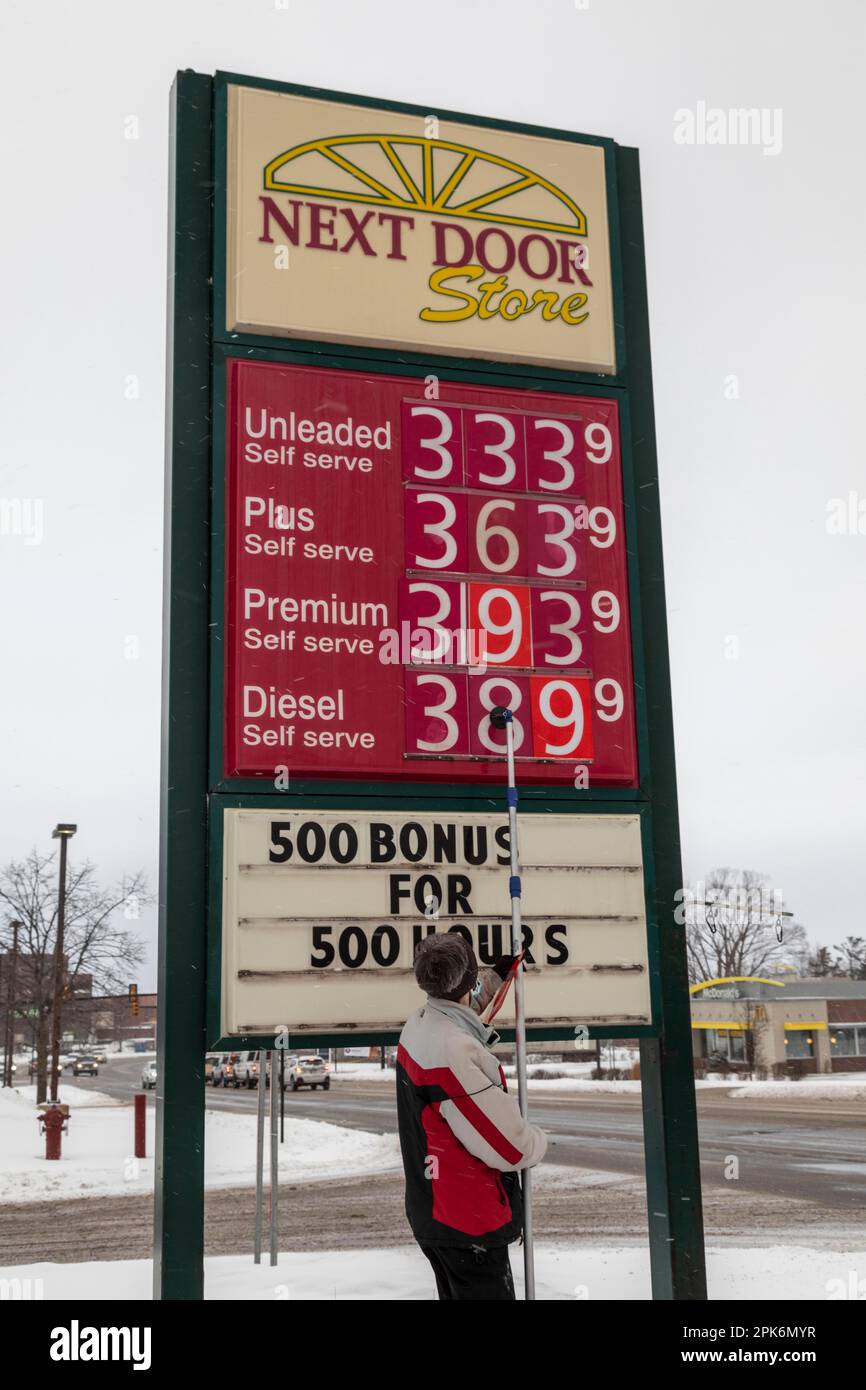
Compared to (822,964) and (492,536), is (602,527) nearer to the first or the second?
(492,536)

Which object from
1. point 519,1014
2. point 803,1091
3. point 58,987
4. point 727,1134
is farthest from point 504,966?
point 803,1091

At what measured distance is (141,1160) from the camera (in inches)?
865

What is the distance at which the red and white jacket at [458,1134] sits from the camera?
4.45 metres

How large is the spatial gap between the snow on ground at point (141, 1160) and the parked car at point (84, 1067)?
115 feet

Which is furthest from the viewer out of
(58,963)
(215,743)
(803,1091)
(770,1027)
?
(770,1027)

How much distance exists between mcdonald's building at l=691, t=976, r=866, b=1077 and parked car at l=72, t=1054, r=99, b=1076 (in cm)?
3235

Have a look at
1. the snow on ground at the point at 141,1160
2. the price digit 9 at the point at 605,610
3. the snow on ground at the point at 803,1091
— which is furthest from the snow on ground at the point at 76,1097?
the price digit 9 at the point at 605,610

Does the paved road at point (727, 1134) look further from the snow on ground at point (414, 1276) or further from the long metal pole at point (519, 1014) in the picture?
the long metal pole at point (519, 1014)

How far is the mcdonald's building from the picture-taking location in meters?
46.9

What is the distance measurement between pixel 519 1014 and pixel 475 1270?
153 cm

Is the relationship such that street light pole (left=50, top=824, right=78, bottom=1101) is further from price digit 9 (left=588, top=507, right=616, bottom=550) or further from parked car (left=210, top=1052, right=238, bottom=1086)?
price digit 9 (left=588, top=507, right=616, bottom=550)

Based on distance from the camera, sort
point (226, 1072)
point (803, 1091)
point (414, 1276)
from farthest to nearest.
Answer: point (226, 1072) → point (803, 1091) → point (414, 1276)

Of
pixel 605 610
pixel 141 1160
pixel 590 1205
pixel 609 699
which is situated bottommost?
pixel 141 1160

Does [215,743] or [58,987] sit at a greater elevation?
[215,743]
